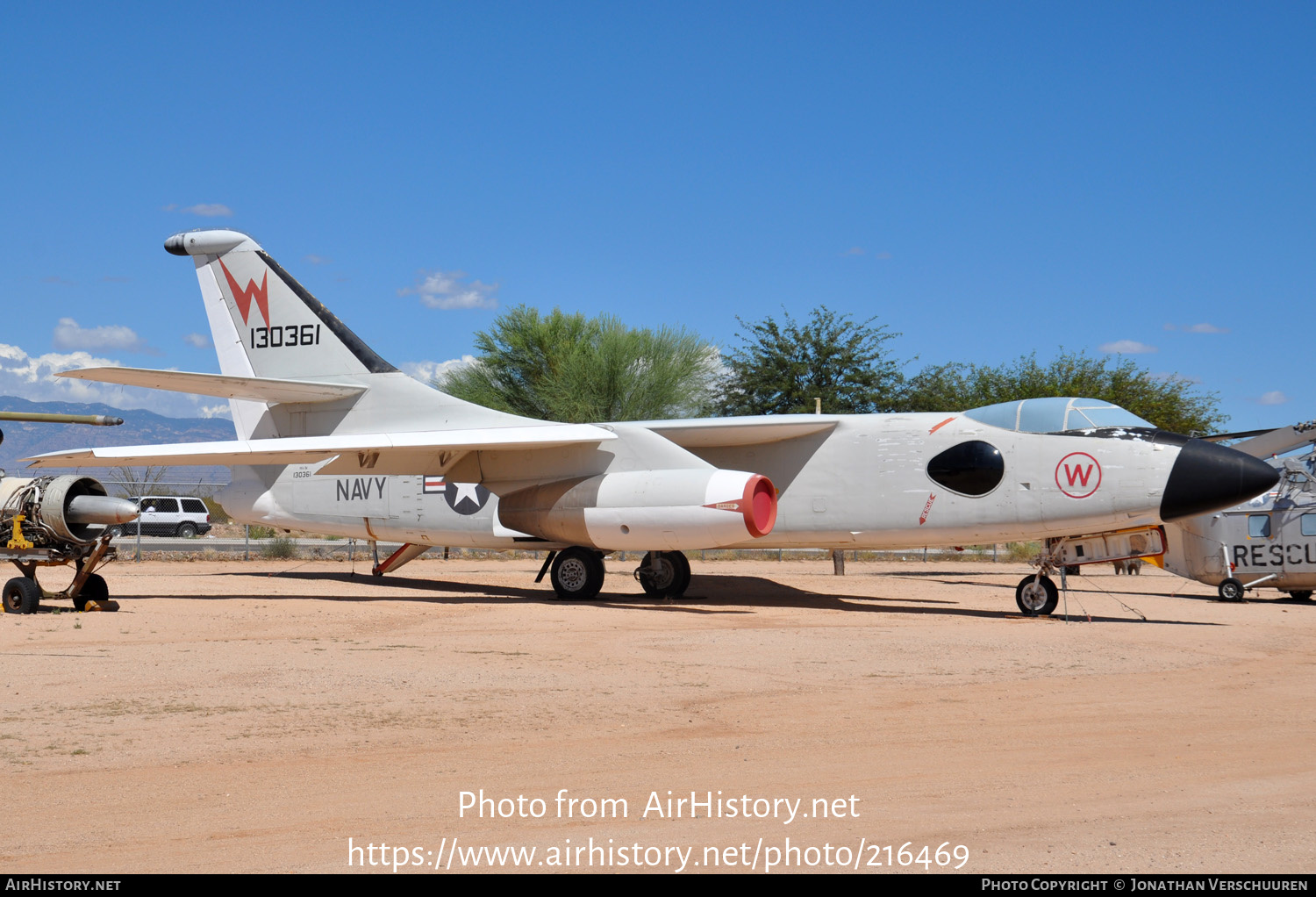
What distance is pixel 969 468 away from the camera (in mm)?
14594

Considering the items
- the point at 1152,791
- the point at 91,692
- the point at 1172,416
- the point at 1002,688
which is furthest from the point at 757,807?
the point at 1172,416

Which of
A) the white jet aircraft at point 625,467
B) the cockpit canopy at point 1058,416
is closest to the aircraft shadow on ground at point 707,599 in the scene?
the white jet aircraft at point 625,467

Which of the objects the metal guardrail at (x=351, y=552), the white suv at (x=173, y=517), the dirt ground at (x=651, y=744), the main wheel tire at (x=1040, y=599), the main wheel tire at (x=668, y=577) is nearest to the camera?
the dirt ground at (x=651, y=744)

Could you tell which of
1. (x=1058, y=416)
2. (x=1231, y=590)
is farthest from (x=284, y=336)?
(x=1231, y=590)

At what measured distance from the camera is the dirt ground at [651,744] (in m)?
4.27

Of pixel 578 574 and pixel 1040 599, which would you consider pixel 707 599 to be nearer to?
pixel 578 574

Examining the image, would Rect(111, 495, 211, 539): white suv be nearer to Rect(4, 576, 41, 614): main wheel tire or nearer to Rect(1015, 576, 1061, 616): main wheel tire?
Rect(4, 576, 41, 614): main wheel tire

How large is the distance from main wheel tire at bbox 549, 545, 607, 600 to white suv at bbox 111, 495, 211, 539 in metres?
31.3

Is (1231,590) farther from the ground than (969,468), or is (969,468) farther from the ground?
(969,468)

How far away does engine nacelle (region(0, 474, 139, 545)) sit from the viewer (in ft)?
44.0

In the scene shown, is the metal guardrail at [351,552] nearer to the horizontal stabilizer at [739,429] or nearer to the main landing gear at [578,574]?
the main landing gear at [578,574]

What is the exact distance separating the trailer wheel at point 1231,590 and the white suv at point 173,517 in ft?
123

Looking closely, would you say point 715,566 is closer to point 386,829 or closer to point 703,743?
point 703,743

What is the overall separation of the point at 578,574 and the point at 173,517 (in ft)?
105
